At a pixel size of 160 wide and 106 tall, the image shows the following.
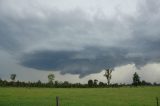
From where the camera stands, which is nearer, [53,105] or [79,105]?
[53,105]

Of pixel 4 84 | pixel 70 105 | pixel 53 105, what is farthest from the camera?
pixel 4 84

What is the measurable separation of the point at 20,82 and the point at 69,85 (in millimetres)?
28763

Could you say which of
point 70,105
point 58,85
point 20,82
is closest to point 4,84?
point 20,82

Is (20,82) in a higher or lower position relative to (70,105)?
higher

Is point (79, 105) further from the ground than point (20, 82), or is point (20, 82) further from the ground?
point (20, 82)

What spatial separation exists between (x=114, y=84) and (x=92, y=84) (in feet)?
43.0

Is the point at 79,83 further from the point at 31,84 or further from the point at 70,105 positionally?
the point at 70,105

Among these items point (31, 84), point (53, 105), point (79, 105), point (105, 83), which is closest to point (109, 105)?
point (79, 105)

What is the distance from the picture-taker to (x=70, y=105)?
57.6 m

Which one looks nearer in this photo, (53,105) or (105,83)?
(53,105)

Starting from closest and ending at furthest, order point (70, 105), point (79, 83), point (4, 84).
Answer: point (70, 105) < point (4, 84) < point (79, 83)

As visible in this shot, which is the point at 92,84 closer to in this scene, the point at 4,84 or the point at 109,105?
the point at 4,84

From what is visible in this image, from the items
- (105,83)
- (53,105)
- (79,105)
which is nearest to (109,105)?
(79,105)

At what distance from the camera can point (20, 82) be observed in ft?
618
